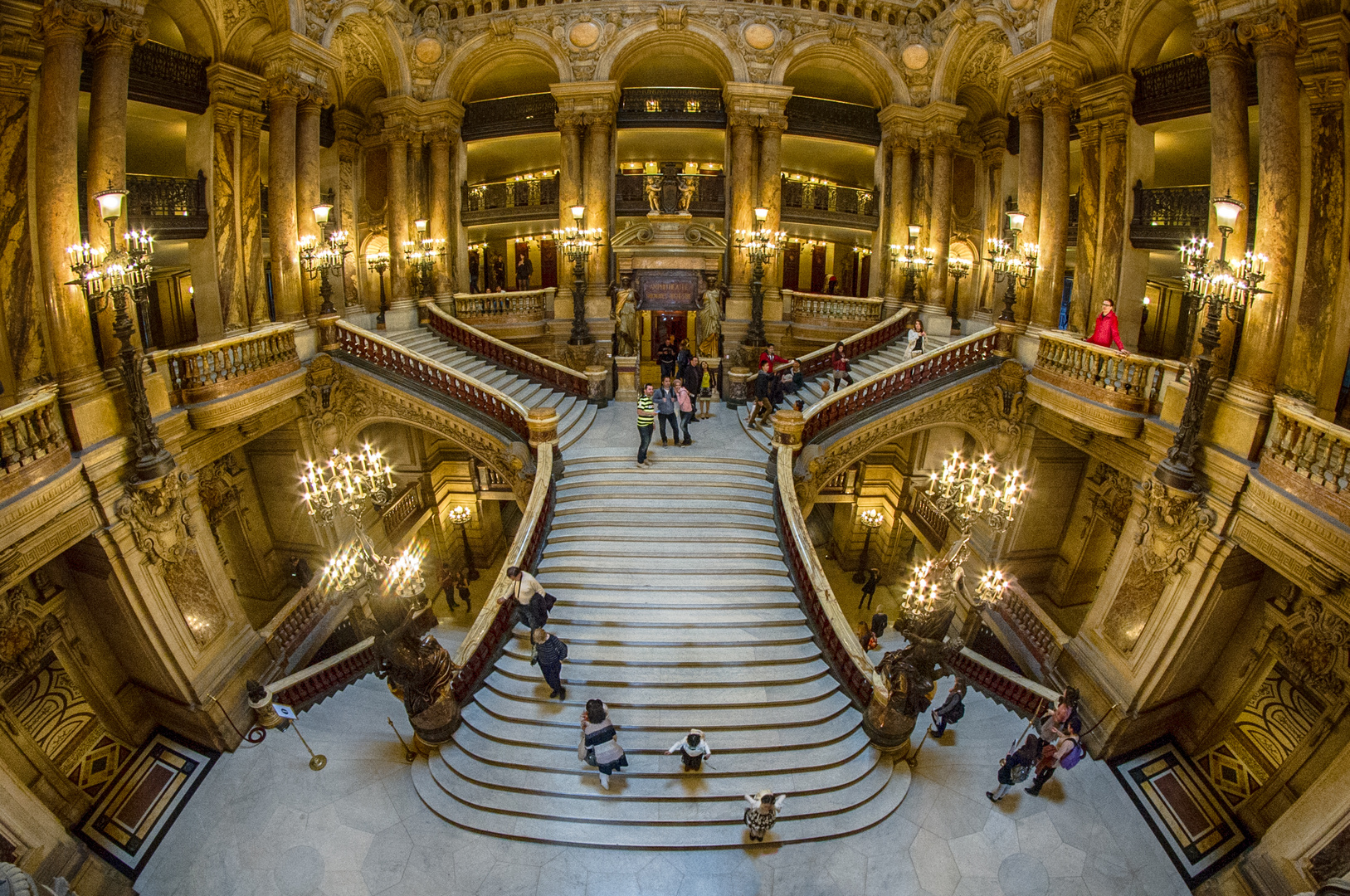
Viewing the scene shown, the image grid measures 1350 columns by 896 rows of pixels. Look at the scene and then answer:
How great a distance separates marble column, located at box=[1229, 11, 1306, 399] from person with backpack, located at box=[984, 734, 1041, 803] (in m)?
5.28

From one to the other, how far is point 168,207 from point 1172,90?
63.4 ft

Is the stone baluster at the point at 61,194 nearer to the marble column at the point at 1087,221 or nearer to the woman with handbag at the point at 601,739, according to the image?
the woman with handbag at the point at 601,739

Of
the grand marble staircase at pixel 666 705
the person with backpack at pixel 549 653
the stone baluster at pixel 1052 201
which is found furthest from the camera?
the stone baluster at pixel 1052 201

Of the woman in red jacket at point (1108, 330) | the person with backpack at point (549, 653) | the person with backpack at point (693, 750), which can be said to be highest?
the woman in red jacket at point (1108, 330)

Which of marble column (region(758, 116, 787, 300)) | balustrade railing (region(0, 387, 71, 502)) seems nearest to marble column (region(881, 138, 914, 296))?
marble column (region(758, 116, 787, 300))

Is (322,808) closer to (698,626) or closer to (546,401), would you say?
(698,626)

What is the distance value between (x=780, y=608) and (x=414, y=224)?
1548cm

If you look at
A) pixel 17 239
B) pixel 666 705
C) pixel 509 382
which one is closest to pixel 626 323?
pixel 509 382

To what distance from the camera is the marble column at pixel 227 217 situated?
43.3 ft

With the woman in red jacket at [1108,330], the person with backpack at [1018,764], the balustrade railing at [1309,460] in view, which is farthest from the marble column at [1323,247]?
the person with backpack at [1018,764]

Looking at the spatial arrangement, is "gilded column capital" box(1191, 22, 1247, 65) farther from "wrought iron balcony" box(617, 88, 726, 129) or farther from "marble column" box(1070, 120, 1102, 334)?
"wrought iron balcony" box(617, 88, 726, 129)

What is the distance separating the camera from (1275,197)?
8641 mm

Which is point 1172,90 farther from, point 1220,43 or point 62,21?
point 62,21

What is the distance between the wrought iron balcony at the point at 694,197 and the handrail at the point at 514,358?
5.90m
